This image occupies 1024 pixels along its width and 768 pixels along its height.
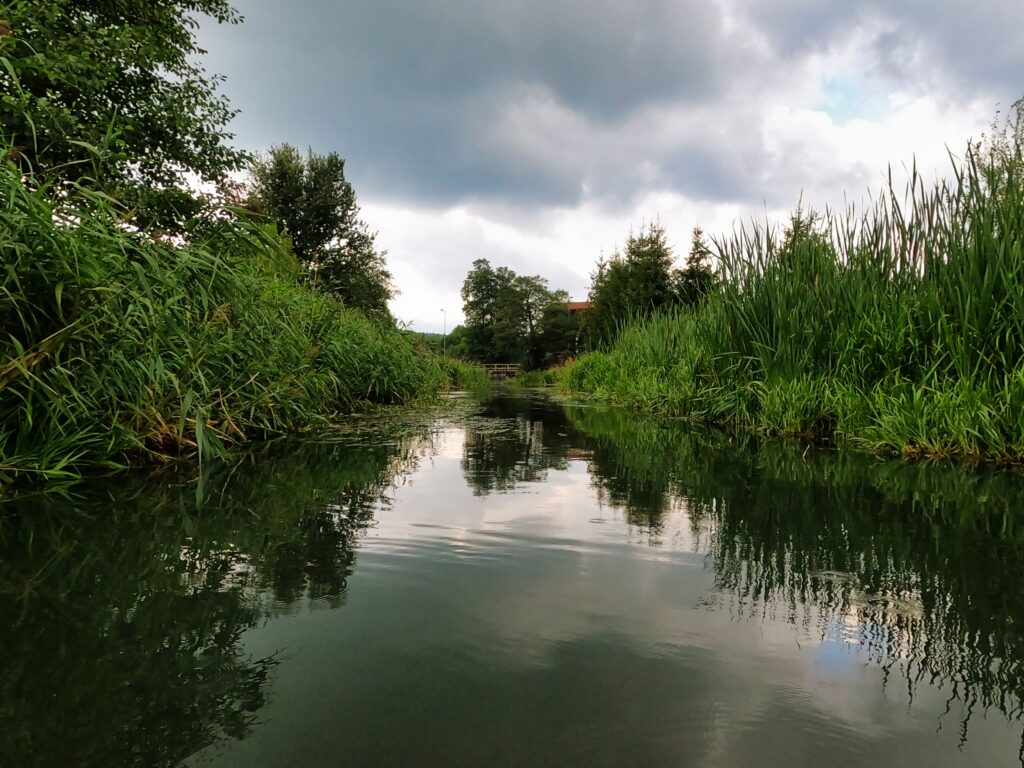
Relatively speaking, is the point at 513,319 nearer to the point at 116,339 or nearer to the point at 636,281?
the point at 636,281

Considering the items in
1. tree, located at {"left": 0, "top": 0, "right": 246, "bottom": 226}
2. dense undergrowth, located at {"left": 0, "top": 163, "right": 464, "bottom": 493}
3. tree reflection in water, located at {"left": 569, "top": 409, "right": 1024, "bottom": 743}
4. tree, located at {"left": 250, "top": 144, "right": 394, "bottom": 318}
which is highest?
tree, located at {"left": 250, "top": 144, "right": 394, "bottom": 318}

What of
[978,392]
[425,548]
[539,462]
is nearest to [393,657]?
[425,548]

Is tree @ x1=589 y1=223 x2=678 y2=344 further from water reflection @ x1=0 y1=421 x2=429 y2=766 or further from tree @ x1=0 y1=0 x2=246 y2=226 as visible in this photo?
water reflection @ x1=0 y1=421 x2=429 y2=766

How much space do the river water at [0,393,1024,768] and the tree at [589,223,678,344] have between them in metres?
16.9

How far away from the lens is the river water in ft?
2.62

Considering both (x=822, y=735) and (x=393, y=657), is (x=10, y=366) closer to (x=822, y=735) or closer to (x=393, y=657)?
(x=393, y=657)

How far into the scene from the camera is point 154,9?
8.23 m

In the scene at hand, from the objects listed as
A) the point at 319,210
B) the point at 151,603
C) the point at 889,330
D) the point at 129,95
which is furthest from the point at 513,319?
the point at 151,603

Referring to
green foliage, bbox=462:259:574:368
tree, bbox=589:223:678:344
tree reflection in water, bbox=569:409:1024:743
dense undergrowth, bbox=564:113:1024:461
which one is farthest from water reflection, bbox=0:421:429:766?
green foliage, bbox=462:259:574:368

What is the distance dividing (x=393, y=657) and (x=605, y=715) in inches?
16.0

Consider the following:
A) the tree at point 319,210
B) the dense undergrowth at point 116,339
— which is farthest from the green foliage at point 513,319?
the dense undergrowth at point 116,339

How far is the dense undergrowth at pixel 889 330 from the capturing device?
3371 millimetres

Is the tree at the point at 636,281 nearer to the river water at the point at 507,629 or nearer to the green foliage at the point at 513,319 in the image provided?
the river water at the point at 507,629

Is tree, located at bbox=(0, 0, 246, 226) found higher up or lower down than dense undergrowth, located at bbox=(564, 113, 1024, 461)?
higher up
